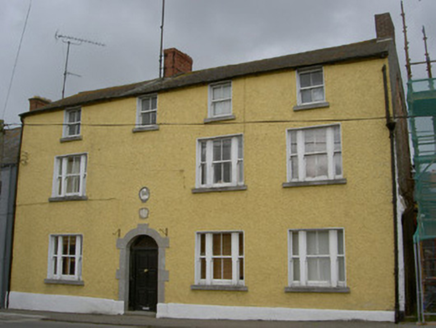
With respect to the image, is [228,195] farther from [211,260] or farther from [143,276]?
[143,276]

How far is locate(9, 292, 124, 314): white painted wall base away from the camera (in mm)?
17656

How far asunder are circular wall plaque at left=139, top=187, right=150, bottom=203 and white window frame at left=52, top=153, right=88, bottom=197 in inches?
111

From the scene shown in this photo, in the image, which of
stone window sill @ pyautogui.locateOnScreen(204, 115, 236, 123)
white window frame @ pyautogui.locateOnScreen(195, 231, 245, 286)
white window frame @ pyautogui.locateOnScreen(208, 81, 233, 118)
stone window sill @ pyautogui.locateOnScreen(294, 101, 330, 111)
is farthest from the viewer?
white window frame @ pyautogui.locateOnScreen(208, 81, 233, 118)

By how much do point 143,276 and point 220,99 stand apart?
22.6 ft

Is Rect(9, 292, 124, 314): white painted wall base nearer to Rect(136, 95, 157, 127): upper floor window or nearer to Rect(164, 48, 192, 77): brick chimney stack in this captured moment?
Rect(136, 95, 157, 127): upper floor window

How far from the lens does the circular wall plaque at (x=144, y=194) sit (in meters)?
17.8

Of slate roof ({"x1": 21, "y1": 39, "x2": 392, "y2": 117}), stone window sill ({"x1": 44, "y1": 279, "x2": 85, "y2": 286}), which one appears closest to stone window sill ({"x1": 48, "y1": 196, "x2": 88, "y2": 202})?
stone window sill ({"x1": 44, "y1": 279, "x2": 85, "y2": 286})

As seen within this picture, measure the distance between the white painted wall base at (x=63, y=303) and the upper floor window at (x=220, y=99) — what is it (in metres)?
7.50

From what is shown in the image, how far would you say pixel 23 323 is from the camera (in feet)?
51.3

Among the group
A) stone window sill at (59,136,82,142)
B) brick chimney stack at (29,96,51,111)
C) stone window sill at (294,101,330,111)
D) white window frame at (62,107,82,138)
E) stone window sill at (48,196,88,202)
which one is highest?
brick chimney stack at (29,96,51,111)

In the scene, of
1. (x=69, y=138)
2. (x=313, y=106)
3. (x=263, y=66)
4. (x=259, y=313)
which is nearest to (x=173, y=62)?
(x=69, y=138)

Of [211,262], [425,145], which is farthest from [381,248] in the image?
[211,262]

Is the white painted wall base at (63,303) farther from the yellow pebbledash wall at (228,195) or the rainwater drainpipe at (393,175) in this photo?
the rainwater drainpipe at (393,175)

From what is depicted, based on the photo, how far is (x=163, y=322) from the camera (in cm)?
1551
